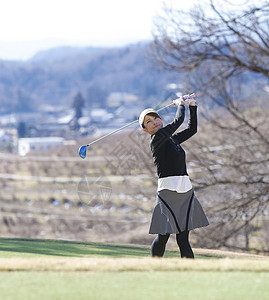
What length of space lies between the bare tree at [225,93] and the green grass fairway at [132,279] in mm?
12136

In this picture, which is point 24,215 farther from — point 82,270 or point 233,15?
point 82,270

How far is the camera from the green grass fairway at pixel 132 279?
546 centimetres

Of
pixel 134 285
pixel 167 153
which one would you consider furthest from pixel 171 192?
pixel 134 285

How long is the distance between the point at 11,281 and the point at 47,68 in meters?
197

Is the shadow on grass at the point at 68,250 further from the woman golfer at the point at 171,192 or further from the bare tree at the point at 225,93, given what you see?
the bare tree at the point at 225,93

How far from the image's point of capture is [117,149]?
24.1 meters

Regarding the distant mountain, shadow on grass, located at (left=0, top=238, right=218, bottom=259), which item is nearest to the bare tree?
shadow on grass, located at (left=0, top=238, right=218, bottom=259)

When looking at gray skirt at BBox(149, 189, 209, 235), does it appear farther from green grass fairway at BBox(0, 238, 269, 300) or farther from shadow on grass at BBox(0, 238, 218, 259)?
shadow on grass at BBox(0, 238, 218, 259)

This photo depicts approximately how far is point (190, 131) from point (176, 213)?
1.01 metres

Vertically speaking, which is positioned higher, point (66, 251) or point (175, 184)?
point (175, 184)

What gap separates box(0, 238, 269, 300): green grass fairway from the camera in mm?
5461

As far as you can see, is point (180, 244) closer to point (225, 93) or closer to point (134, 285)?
point (134, 285)

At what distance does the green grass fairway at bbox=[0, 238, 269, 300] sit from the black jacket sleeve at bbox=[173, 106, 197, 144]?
1484mm

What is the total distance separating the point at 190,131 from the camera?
25.9ft
